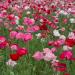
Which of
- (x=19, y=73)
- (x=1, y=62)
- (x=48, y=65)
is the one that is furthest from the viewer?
(x=1, y=62)

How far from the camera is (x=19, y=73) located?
3.80 metres

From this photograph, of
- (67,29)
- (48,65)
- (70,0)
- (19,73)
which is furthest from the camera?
(70,0)

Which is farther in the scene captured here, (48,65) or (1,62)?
Result: (1,62)

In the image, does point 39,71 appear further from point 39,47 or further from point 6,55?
point 39,47

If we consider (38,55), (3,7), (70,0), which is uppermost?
(38,55)

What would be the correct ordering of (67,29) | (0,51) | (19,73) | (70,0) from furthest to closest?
1. (70,0)
2. (67,29)
3. (0,51)
4. (19,73)

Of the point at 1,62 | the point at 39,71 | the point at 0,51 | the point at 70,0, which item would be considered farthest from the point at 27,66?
the point at 70,0

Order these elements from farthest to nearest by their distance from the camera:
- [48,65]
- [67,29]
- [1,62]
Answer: [67,29], [1,62], [48,65]

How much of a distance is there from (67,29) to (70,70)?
254 cm

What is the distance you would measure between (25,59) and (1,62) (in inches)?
11.7

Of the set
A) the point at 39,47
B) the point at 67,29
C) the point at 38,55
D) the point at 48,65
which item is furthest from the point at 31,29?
the point at 67,29

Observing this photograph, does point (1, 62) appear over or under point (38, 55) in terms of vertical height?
under

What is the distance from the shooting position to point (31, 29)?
4.70m

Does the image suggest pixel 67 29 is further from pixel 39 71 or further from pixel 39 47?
pixel 39 71
